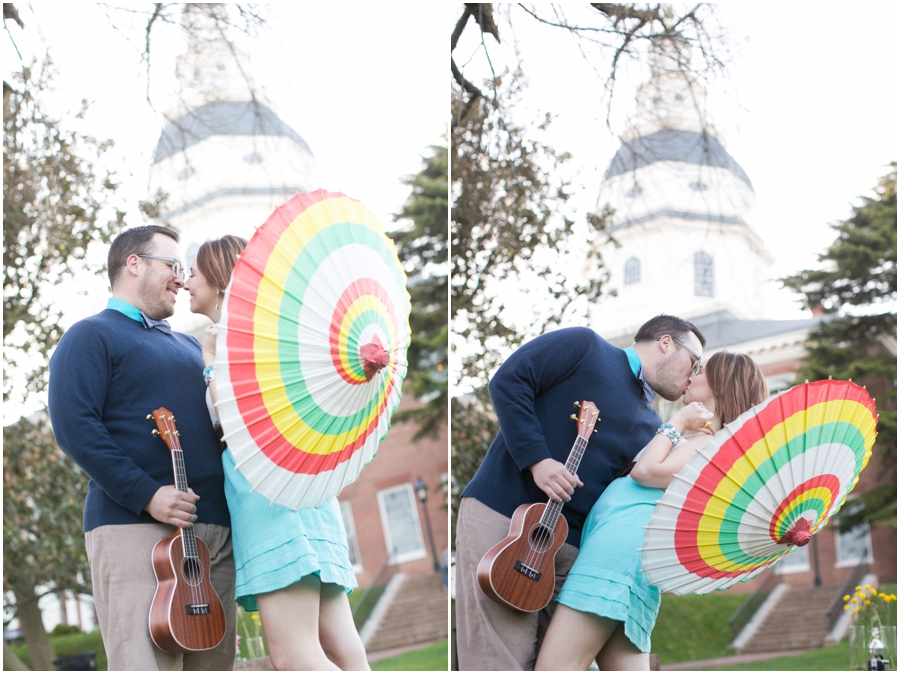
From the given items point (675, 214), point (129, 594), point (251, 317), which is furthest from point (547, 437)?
point (675, 214)

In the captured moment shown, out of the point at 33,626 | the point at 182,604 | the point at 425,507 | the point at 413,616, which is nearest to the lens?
the point at 182,604

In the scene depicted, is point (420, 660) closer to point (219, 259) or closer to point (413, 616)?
point (413, 616)

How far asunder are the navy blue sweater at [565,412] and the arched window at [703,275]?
351 centimetres

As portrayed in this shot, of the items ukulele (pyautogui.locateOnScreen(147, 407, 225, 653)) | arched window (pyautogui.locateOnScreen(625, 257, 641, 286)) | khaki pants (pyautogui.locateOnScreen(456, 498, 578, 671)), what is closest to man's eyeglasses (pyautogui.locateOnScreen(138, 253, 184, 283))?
ukulele (pyautogui.locateOnScreen(147, 407, 225, 653))

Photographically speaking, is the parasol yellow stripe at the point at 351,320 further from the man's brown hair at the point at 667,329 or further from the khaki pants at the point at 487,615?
the man's brown hair at the point at 667,329

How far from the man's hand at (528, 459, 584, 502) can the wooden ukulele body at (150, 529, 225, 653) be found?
37.7 inches

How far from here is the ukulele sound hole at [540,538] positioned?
2.46m

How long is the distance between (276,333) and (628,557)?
1.17 metres

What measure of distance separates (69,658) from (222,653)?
12.0 meters

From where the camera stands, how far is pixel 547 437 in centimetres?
264

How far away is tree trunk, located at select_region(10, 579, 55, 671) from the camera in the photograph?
33.2 feet

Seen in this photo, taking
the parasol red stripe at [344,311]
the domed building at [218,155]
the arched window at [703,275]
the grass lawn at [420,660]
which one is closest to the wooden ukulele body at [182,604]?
the parasol red stripe at [344,311]

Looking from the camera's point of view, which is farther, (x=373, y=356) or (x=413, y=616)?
(x=413, y=616)

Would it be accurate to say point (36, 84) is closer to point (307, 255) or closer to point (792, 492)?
point (307, 255)
